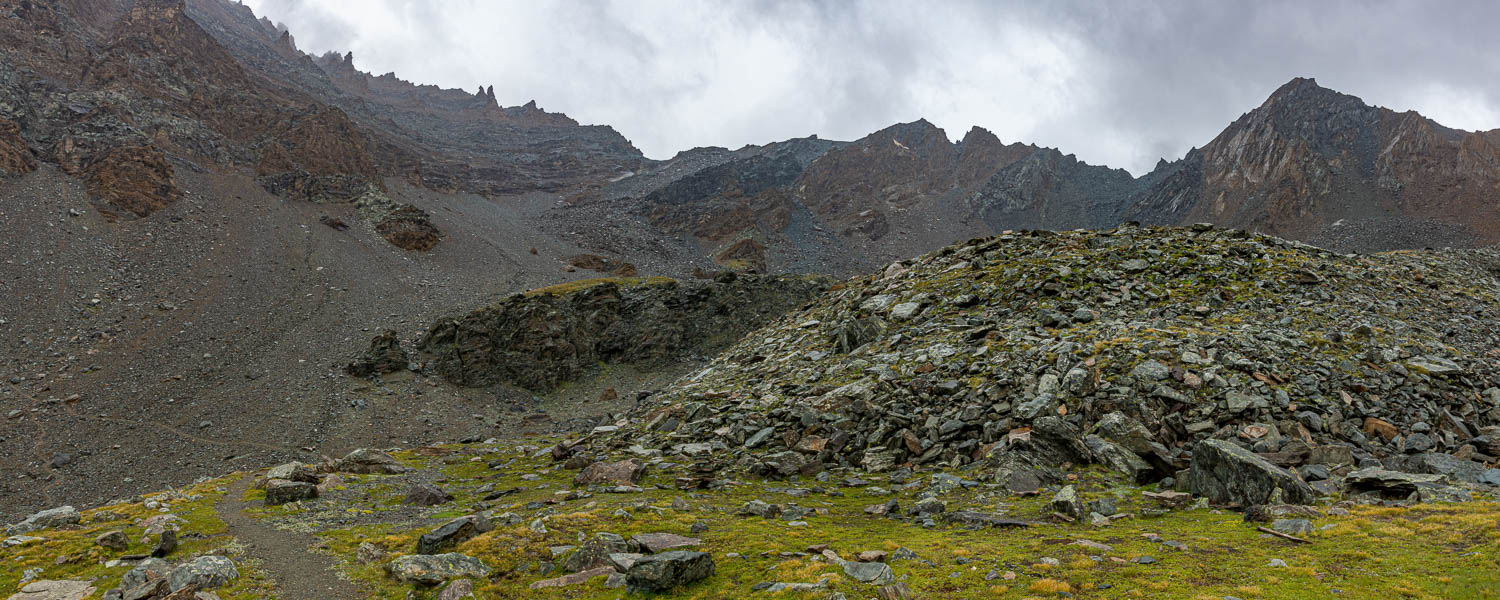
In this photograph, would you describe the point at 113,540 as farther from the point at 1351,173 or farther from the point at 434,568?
the point at 1351,173

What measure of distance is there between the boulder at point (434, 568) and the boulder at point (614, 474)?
886cm

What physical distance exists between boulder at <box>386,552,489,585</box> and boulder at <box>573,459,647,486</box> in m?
8.86

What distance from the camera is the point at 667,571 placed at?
1166cm

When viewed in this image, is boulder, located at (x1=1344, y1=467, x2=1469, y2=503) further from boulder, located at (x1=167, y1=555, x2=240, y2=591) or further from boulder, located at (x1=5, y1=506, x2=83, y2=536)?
boulder, located at (x1=5, y1=506, x2=83, y2=536)

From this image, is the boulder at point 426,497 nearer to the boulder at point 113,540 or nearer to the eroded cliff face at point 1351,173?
the boulder at point 113,540

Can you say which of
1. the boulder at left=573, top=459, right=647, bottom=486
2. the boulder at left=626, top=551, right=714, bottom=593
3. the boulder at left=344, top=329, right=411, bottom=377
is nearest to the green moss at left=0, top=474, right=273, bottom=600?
the boulder at left=626, top=551, right=714, bottom=593

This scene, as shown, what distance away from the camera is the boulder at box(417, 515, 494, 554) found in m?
14.5

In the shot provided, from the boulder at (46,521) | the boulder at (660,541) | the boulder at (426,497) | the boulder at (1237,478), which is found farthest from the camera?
the boulder at (426,497)

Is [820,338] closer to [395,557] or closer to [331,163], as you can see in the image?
[395,557]

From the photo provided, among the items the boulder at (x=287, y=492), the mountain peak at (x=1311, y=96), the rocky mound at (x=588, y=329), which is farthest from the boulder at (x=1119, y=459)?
the mountain peak at (x=1311, y=96)

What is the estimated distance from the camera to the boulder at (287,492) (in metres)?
21.6

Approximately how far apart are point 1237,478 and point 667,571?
14.2 metres

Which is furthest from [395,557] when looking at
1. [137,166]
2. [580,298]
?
[137,166]

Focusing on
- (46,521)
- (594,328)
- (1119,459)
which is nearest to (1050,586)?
(1119,459)
